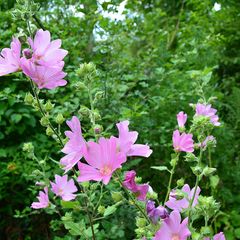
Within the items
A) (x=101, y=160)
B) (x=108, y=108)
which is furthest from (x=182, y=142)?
(x=108, y=108)

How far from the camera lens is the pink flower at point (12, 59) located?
1037 mm

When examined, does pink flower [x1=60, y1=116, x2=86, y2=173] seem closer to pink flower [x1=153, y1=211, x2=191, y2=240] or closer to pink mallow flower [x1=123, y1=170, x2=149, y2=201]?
pink mallow flower [x1=123, y1=170, x2=149, y2=201]

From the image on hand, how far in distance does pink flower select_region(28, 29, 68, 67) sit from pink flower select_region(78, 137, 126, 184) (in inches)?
9.4

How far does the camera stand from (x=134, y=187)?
994 millimetres

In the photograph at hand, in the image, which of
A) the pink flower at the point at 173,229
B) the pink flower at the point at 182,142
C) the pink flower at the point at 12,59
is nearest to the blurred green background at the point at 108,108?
the pink flower at the point at 182,142

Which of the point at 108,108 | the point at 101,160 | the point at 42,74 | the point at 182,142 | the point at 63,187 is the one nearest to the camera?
the point at 101,160

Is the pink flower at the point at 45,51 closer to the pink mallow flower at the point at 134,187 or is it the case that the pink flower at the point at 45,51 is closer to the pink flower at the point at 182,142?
the pink mallow flower at the point at 134,187

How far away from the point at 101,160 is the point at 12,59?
0.33 metres

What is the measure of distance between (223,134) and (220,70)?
2.75m

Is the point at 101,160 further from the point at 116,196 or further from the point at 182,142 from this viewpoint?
the point at 182,142

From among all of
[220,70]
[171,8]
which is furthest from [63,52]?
[171,8]

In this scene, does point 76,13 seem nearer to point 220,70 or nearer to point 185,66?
point 185,66

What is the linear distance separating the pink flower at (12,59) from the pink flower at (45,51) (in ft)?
0.11

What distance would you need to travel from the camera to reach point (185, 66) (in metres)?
3.49
